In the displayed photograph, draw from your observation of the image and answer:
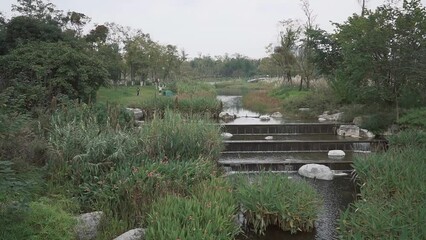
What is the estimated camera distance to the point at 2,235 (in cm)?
385

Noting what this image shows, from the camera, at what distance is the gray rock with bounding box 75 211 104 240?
14.6ft

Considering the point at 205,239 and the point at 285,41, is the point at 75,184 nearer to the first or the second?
the point at 205,239

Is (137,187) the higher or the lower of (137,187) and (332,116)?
the higher

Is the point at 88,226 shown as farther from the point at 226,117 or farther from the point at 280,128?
the point at 226,117

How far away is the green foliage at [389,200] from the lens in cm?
400

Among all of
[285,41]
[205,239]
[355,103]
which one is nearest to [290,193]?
[205,239]

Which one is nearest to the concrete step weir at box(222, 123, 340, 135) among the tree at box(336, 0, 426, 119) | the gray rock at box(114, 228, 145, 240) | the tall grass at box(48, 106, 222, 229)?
the tree at box(336, 0, 426, 119)

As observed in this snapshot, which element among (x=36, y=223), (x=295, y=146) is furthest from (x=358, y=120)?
(x=36, y=223)

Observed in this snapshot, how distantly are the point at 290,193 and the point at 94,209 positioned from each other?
2.83 meters

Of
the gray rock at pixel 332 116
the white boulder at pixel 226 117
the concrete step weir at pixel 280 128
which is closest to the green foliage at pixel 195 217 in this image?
the concrete step weir at pixel 280 128

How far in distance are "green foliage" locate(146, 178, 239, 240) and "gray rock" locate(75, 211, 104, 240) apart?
79 centimetres

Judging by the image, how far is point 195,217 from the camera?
4281 millimetres

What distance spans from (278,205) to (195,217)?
140cm

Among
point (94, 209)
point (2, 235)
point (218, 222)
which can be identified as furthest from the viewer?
point (94, 209)
